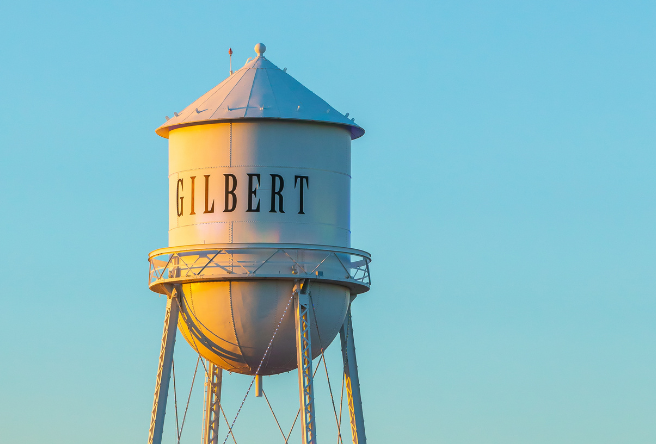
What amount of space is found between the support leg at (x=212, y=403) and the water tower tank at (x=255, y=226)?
10.3 ft

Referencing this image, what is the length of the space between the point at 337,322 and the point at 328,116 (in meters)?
5.47

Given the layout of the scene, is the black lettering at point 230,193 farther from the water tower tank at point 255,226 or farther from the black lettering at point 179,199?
the black lettering at point 179,199

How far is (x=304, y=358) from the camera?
167 ft

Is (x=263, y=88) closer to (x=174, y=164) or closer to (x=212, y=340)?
(x=174, y=164)

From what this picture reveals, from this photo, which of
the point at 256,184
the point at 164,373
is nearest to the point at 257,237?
the point at 256,184

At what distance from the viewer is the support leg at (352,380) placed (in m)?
54.1

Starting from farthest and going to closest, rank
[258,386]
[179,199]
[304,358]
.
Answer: [258,386]
[179,199]
[304,358]

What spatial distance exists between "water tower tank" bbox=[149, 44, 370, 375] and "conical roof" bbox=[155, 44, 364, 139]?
0.04 metres

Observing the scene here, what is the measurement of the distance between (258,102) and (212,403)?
30.5 ft

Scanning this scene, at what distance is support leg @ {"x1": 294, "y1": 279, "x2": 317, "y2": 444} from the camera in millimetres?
50656

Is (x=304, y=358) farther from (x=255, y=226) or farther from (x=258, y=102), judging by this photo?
(x=258, y=102)

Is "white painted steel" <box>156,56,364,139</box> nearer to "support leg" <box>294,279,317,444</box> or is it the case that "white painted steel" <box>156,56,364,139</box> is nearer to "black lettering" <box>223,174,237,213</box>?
"black lettering" <box>223,174,237,213</box>

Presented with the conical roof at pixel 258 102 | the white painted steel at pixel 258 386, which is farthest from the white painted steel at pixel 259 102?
the white painted steel at pixel 258 386

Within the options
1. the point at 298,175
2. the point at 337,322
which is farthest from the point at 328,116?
the point at 337,322
